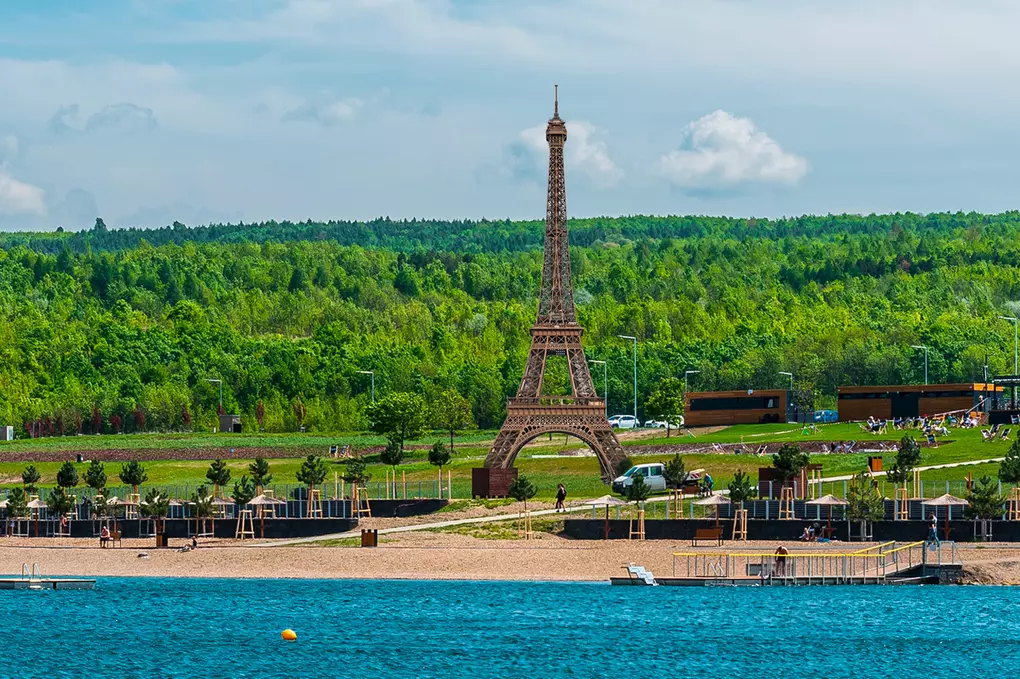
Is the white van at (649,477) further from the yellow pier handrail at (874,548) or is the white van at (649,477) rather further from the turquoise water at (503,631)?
the turquoise water at (503,631)

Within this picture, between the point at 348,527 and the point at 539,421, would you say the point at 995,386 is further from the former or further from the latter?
the point at 348,527

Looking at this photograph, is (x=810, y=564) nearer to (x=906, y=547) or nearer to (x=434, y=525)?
(x=906, y=547)

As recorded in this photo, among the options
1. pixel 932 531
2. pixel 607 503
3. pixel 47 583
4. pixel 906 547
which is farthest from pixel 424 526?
pixel 932 531

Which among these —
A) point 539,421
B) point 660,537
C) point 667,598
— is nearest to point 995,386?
point 539,421

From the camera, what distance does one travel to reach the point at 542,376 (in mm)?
121188

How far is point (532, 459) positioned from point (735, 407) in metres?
27.3

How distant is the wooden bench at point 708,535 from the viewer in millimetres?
80625

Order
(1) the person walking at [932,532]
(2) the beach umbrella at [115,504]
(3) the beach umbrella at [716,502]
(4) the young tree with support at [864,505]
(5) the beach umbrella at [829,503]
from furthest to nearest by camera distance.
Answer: (2) the beach umbrella at [115,504]
(3) the beach umbrella at [716,502]
(5) the beach umbrella at [829,503]
(4) the young tree with support at [864,505]
(1) the person walking at [932,532]

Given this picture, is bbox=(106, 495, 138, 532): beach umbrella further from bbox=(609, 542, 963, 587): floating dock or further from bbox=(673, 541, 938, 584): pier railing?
bbox=(673, 541, 938, 584): pier railing

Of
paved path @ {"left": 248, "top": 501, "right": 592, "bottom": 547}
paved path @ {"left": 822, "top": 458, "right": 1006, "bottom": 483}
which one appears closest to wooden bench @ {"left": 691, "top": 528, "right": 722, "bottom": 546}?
paved path @ {"left": 248, "top": 501, "right": 592, "bottom": 547}

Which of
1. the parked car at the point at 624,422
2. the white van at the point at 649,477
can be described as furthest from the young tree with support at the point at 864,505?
→ the parked car at the point at 624,422

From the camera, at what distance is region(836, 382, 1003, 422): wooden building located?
13338 cm

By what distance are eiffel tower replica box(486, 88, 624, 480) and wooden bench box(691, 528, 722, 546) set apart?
29.4 metres

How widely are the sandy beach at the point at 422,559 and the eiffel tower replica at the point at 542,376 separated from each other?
28.9m
